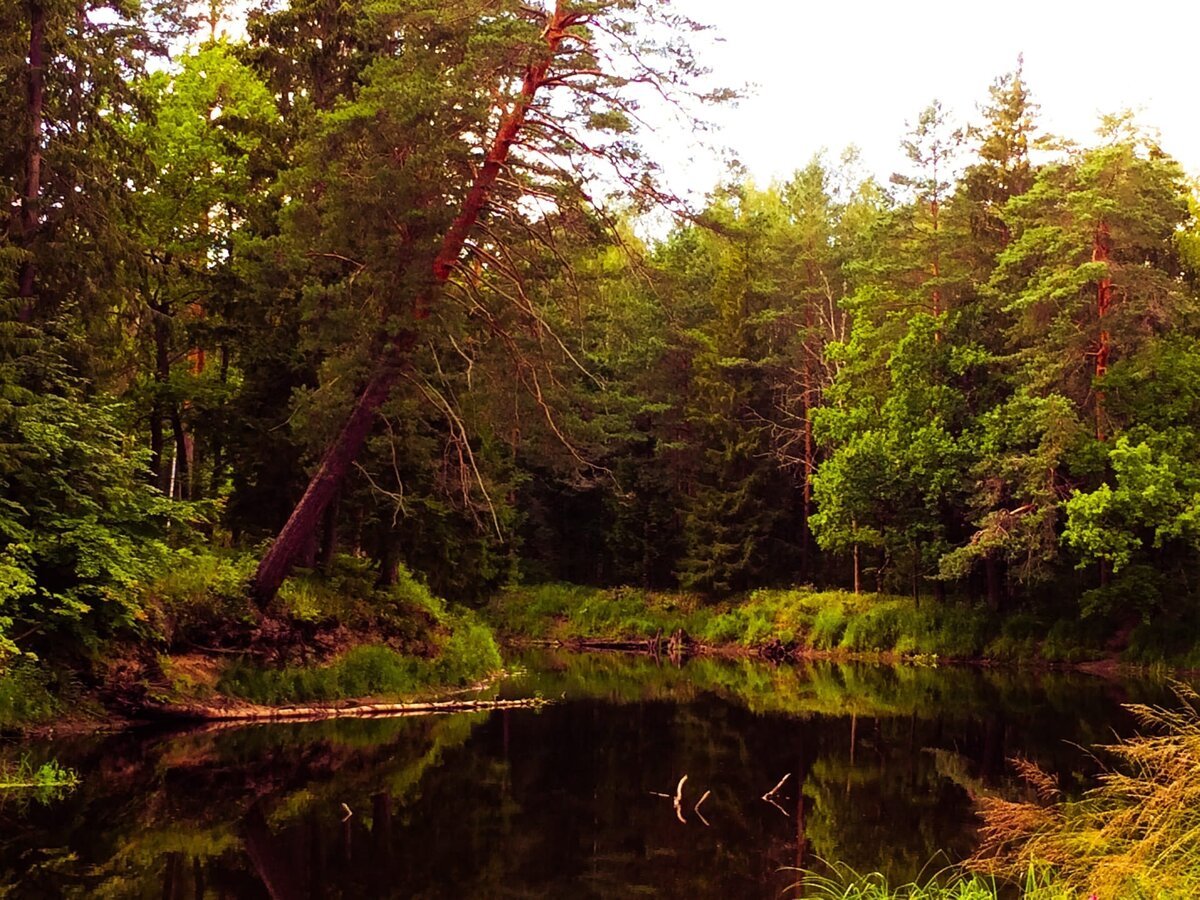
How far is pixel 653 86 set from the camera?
50.4 ft

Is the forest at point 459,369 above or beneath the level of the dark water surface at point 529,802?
above

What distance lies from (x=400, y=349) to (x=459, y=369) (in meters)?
3.09

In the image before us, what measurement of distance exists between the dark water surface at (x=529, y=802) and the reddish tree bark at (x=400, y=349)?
2.75 meters

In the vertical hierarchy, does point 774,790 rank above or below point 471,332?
below

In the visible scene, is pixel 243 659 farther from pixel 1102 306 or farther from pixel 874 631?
pixel 1102 306

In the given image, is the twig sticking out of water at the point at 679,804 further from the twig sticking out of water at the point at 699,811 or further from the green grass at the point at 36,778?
the green grass at the point at 36,778

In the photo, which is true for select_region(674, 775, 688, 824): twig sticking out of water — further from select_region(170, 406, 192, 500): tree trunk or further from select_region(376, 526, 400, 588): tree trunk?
select_region(170, 406, 192, 500): tree trunk

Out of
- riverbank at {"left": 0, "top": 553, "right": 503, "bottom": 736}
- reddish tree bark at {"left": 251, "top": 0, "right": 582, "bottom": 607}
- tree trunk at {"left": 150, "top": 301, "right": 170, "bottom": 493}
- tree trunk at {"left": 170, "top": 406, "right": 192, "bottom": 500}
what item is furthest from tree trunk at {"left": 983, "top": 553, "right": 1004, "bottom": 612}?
tree trunk at {"left": 150, "top": 301, "right": 170, "bottom": 493}

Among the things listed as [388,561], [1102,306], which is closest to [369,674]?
[388,561]

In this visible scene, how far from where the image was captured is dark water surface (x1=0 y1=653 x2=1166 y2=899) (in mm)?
8094

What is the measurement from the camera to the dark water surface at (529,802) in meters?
8.09

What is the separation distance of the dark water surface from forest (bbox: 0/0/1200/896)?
149 centimetres

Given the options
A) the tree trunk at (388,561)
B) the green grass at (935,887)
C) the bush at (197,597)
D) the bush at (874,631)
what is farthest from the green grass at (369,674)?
the bush at (874,631)

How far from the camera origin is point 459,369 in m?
19.4
